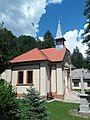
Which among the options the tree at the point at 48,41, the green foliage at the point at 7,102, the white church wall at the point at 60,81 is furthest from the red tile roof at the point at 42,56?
the tree at the point at 48,41

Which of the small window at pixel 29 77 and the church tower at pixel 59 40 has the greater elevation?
the church tower at pixel 59 40

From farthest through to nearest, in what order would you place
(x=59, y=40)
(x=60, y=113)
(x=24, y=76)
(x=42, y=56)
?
1. (x=59, y=40)
2. (x=24, y=76)
3. (x=42, y=56)
4. (x=60, y=113)

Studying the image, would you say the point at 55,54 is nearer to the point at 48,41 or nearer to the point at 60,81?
the point at 60,81

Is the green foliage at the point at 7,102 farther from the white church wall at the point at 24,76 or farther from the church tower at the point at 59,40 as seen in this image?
the church tower at the point at 59,40

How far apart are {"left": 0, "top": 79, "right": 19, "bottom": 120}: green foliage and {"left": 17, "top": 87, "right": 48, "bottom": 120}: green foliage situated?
757 mm

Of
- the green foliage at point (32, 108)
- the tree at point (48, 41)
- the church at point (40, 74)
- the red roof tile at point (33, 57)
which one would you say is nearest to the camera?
the green foliage at point (32, 108)

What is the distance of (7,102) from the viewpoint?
6.73 m

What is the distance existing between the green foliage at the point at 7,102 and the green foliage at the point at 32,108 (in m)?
0.76

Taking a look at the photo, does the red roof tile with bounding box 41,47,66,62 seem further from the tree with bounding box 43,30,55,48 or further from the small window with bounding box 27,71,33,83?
the tree with bounding box 43,30,55,48

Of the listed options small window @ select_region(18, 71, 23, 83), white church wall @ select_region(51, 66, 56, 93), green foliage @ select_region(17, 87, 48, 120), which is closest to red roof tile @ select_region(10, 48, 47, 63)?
small window @ select_region(18, 71, 23, 83)

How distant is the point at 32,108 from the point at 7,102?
53.2 inches

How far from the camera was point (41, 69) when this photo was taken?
20.2m

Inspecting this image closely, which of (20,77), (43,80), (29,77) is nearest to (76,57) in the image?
(20,77)

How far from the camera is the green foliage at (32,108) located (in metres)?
5.88
